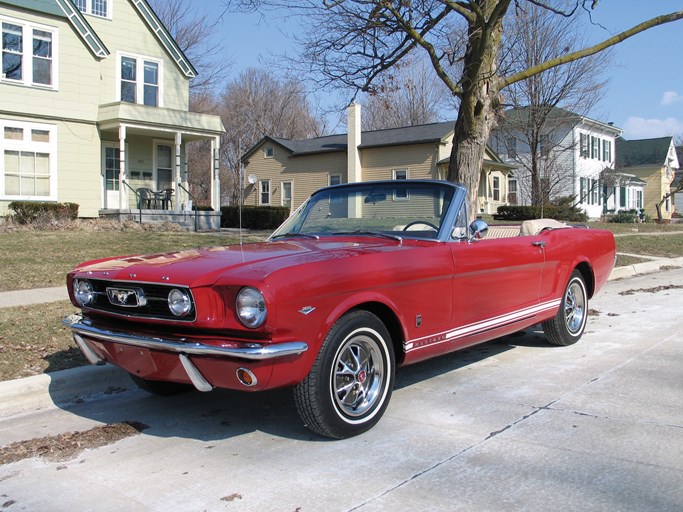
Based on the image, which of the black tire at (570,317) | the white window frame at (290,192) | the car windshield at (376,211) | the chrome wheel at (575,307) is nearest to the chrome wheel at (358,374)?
the car windshield at (376,211)

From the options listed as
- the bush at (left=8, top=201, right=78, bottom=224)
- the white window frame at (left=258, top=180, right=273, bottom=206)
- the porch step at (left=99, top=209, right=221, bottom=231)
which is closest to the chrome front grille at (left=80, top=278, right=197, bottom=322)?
the bush at (left=8, top=201, right=78, bottom=224)

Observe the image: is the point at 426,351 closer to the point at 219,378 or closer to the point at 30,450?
the point at 219,378

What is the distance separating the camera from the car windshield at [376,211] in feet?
16.8

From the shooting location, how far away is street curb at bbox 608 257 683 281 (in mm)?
13711

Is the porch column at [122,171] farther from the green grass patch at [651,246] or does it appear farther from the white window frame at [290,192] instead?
the green grass patch at [651,246]

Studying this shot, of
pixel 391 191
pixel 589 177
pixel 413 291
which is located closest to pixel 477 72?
pixel 391 191

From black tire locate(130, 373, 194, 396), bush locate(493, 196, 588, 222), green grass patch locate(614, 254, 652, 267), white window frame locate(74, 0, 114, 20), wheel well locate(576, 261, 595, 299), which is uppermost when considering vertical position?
white window frame locate(74, 0, 114, 20)

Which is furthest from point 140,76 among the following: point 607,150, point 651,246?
point 607,150

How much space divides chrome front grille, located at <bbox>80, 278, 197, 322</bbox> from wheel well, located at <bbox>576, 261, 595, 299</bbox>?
459 cm

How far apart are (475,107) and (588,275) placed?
12.8ft

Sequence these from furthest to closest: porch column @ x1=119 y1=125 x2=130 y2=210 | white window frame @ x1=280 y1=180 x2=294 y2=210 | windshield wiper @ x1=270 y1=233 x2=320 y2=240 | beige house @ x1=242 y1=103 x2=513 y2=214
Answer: white window frame @ x1=280 y1=180 x2=294 y2=210 → beige house @ x1=242 y1=103 x2=513 y2=214 → porch column @ x1=119 y1=125 x2=130 y2=210 → windshield wiper @ x1=270 y1=233 x2=320 y2=240

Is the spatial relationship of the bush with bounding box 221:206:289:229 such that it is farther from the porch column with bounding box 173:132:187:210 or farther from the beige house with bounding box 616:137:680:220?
the beige house with bounding box 616:137:680:220

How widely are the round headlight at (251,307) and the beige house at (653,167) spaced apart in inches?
2099

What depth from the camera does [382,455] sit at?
376 cm
